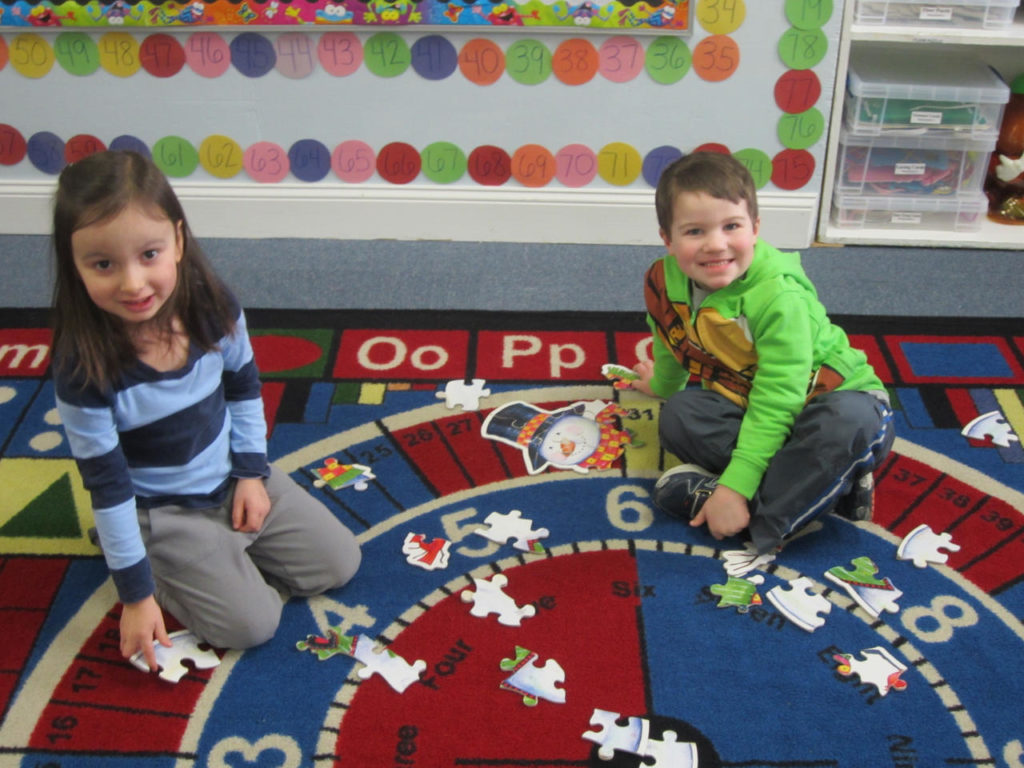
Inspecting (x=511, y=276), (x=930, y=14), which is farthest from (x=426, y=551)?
(x=930, y=14)

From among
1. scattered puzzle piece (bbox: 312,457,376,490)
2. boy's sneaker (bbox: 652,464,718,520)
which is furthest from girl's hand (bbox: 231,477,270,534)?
boy's sneaker (bbox: 652,464,718,520)

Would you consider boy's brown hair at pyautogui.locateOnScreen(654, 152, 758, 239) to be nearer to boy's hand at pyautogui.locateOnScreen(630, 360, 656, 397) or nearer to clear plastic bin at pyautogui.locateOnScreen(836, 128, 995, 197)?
boy's hand at pyautogui.locateOnScreen(630, 360, 656, 397)

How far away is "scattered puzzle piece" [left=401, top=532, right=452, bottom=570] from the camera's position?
1.57m

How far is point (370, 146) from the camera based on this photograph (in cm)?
246

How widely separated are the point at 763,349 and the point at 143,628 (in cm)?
101

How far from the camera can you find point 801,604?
4.87 ft

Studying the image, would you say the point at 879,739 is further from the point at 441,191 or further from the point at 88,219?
the point at 441,191

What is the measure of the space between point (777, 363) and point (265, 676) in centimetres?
90

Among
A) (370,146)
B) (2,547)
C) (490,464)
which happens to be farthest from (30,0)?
(490,464)

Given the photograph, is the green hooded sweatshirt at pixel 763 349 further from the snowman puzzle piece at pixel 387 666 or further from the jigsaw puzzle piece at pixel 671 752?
the snowman puzzle piece at pixel 387 666

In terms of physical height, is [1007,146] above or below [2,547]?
above

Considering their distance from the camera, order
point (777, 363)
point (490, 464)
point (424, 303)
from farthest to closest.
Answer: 1. point (424, 303)
2. point (490, 464)
3. point (777, 363)

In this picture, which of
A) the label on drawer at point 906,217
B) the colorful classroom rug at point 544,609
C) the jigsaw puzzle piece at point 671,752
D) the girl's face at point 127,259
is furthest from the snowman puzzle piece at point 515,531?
the label on drawer at point 906,217

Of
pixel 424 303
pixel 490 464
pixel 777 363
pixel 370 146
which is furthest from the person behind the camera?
pixel 370 146
